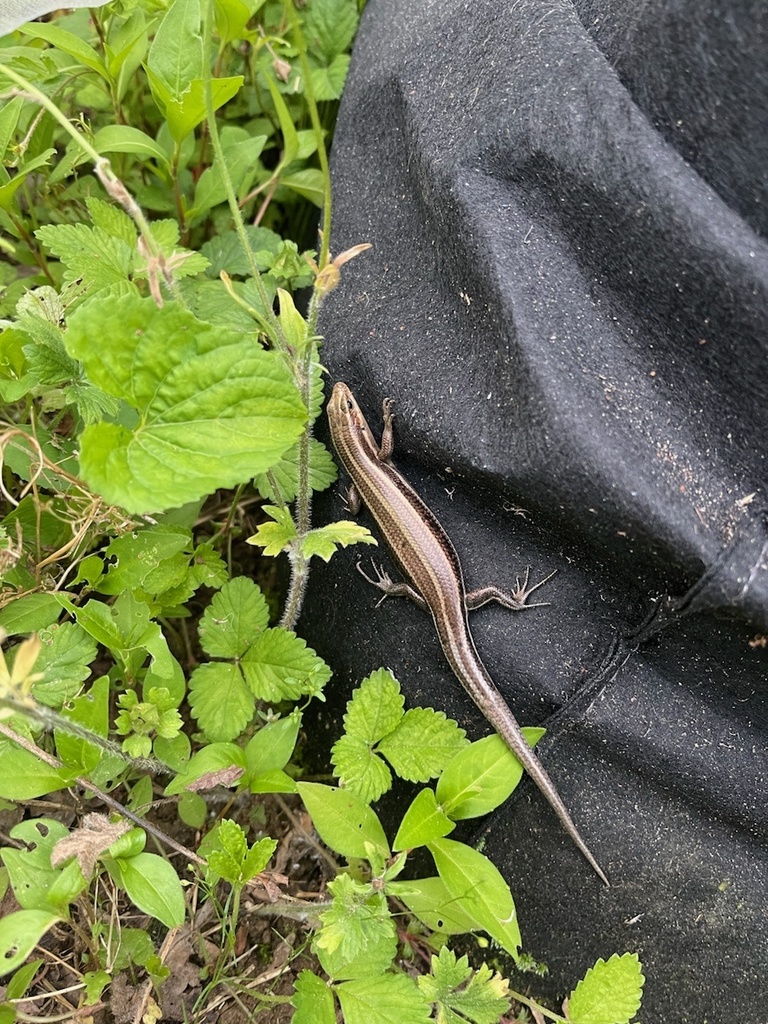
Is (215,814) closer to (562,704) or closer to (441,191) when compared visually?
(562,704)

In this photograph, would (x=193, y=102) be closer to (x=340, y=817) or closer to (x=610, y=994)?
(x=340, y=817)

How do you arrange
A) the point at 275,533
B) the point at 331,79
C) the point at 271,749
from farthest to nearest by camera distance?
the point at 331,79 → the point at 271,749 → the point at 275,533

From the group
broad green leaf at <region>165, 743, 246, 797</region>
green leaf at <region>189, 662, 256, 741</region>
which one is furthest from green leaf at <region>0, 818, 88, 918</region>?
green leaf at <region>189, 662, 256, 741</region>

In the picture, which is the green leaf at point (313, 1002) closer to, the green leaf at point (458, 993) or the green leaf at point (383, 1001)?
the green leaf at point (383, 1001)

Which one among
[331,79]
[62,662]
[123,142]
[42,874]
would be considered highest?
[331,79]

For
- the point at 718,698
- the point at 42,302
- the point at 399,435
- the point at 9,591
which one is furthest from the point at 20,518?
the point at 718,698

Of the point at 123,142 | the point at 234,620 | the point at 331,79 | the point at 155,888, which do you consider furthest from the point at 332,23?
the point at 155,888
